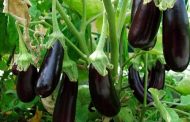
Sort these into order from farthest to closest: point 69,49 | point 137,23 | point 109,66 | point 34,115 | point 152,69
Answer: point 34,115, point 152,69, point 69,49, point 109,66, point 137,23

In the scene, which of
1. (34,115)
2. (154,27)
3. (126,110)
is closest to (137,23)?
(154,27)

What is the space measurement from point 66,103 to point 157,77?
0.87 feet

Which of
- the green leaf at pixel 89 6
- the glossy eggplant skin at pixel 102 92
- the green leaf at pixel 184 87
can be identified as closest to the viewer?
the glossy eggplant skin at pixel 102 92

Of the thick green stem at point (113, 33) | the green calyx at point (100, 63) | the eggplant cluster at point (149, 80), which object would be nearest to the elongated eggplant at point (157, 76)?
the eggplant cluster at point (149, 80)

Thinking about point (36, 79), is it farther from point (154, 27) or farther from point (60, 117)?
point (154, 27)

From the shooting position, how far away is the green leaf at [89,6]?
2.92 ft

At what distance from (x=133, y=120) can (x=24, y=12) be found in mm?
388

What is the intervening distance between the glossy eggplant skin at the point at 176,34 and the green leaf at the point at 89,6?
0.30 m

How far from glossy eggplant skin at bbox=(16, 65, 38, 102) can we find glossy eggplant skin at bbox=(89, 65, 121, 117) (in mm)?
113

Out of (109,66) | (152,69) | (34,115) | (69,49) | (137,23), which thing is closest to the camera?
(137,23)

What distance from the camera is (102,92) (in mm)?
705

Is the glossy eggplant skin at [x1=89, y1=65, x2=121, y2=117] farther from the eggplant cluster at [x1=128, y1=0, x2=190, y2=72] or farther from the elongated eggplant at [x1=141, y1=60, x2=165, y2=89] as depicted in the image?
the elongated eggplant at [x1=141, y1=60, x2=165, y2=89]

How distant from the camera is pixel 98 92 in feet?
2.30

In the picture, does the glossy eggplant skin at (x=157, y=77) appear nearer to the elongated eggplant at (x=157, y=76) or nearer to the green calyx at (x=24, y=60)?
the elongated eggplant at (x=157, y=76)
